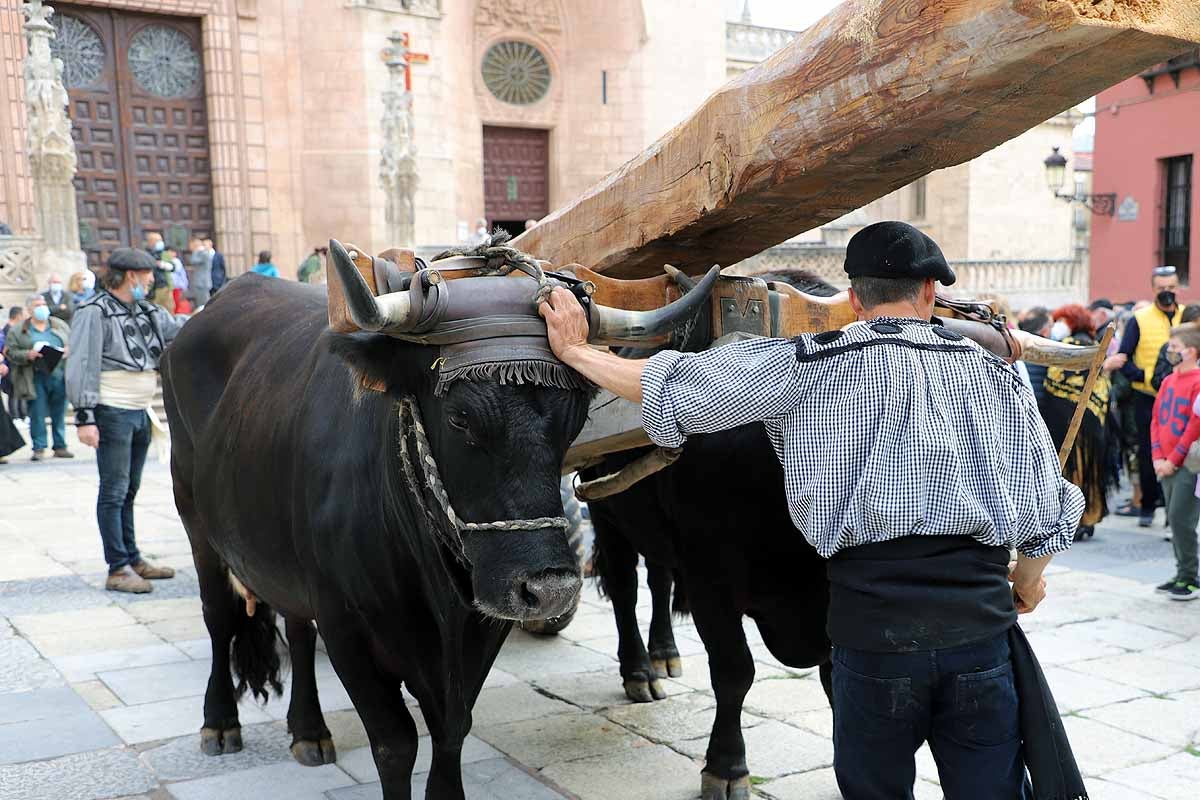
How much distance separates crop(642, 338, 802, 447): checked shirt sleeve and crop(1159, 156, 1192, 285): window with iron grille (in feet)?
72.6

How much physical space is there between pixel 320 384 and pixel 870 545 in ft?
6.24

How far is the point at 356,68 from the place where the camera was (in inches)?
896

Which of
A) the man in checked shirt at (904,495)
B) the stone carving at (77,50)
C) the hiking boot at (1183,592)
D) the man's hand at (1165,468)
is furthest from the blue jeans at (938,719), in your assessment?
the stone carving at (77,50)

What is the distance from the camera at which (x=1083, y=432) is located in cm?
838

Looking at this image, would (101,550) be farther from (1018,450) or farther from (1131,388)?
(1131,388)

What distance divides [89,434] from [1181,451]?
22.2ft

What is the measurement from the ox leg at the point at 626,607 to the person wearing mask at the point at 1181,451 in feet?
12.0

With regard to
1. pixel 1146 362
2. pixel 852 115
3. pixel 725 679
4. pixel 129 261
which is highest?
pixel 852 115

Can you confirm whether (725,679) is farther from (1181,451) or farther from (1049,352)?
(1181,451)

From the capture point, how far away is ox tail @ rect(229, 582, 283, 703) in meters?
4.68

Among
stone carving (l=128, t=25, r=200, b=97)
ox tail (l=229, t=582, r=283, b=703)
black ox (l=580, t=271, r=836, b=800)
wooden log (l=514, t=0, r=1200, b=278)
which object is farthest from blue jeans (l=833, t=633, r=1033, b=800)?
stone carving (l=128, t=25, r=200, b=97)

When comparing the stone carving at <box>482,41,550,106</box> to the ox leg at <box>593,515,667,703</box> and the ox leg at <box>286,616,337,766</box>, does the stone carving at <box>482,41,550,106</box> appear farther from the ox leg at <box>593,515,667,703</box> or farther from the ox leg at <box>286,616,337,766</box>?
the ox leg at <box>286,616,337,766</box>

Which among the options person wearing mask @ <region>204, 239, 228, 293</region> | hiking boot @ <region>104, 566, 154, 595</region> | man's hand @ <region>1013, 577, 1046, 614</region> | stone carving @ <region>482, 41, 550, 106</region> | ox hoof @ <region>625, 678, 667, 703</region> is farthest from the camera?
stone carving @ <region>482, 41, 550, 106</region>

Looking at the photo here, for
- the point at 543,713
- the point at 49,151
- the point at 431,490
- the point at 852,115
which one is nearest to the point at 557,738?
the point at 543,713
